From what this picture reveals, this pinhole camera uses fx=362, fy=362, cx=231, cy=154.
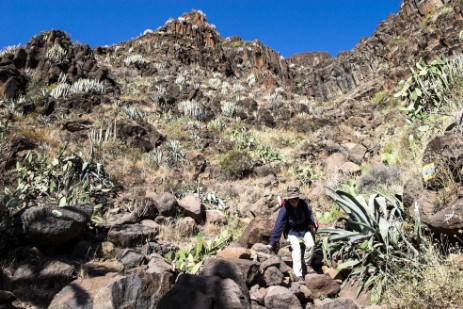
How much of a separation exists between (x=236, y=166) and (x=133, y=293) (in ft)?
21.1

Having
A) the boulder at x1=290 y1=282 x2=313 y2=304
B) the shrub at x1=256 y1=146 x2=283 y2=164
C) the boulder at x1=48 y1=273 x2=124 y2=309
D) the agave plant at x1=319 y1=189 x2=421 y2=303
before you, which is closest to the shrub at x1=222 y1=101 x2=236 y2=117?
the shrub at x1=256 y1=146 x2=283 y2=164

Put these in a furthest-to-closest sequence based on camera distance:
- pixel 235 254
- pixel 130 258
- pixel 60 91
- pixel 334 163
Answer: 1. pixel 60 91
2. pixel 334 163
3. pixel 130 258
4. pixel 235 254

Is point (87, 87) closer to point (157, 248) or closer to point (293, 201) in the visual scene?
point (157, 248)

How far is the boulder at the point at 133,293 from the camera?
310cm

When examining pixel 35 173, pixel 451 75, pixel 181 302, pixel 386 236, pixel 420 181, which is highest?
pixel 451 75

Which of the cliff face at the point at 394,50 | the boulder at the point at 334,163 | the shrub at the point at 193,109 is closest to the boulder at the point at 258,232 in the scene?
the boulder at the point at 334,163

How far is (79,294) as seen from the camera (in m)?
3.42

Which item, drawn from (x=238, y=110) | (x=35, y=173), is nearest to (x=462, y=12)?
(x=238, y=110)

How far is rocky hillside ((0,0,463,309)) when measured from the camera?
3.63 metres

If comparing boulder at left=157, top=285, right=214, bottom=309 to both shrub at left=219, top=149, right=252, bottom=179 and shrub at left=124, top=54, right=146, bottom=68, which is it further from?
shrub at left=124, top=54, right=146, bottom=68

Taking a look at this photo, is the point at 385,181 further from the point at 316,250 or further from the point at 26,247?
the point at 26,247

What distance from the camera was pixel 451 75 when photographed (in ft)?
22.0

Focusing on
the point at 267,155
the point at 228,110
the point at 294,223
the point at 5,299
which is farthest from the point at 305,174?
the point at 228,110

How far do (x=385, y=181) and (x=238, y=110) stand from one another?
1240 cm
